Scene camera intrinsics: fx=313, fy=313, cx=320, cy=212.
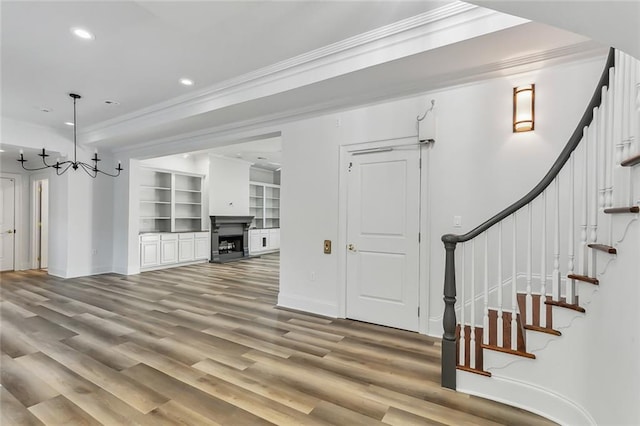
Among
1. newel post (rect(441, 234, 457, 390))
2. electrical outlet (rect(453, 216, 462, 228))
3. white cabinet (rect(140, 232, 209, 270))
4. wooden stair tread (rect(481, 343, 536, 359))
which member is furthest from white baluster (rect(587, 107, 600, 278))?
white cabinet (rect(140, 232, 209, 270))

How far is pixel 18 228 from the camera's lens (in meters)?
7.53

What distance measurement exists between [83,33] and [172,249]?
5869 mm

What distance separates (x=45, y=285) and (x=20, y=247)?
8.95 ft

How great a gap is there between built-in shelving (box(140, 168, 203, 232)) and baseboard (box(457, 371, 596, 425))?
26.4 feet

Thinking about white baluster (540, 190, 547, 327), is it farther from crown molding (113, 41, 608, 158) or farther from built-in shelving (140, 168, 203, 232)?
built-in shelving (140, 168, 203, 232)

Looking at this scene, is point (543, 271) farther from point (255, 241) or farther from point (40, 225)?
point (40, 225)

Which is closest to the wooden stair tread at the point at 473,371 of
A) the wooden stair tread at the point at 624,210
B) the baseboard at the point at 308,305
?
the wooden stair tread at the point at 624,210

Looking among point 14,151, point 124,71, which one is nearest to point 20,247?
point 14,151

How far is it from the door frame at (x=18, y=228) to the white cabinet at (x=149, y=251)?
10.1ft

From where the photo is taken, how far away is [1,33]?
2.99 metres

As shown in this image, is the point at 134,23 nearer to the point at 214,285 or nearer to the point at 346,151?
the point at 346,151

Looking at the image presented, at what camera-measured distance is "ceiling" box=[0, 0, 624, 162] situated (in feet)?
8.50

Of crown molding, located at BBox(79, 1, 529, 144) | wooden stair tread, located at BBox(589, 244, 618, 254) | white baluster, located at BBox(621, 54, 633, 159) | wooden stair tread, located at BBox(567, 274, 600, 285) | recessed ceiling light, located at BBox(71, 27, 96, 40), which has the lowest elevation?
wooden stair tread, located at BBox(567, 274, 600, 285)

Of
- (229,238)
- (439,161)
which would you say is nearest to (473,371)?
(439,161)
